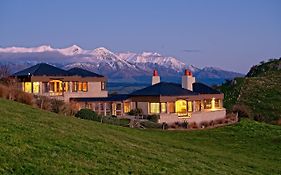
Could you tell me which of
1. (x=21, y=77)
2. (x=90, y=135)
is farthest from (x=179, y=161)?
(x=21, y=77)

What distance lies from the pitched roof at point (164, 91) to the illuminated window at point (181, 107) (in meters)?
0.79

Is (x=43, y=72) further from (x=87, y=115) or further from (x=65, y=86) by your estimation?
(x=87, y=115)

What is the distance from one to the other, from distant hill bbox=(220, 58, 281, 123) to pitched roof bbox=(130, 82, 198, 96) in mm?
9011

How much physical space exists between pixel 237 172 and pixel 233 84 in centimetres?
5602

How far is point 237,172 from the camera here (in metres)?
17.5

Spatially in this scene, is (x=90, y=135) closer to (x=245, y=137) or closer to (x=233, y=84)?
(x=245, y=137)

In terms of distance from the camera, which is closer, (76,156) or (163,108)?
(76,156)

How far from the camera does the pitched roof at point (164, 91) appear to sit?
4462 cm

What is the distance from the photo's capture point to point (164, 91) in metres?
45.3

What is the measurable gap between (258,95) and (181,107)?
73.7 ft

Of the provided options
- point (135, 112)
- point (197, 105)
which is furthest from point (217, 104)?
point (135, 112)

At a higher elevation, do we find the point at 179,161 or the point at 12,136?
the point at 12,136

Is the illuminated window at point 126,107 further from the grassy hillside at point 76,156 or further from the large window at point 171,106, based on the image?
the grassy hillside at point 76,156

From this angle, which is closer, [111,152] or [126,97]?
[111,152]
